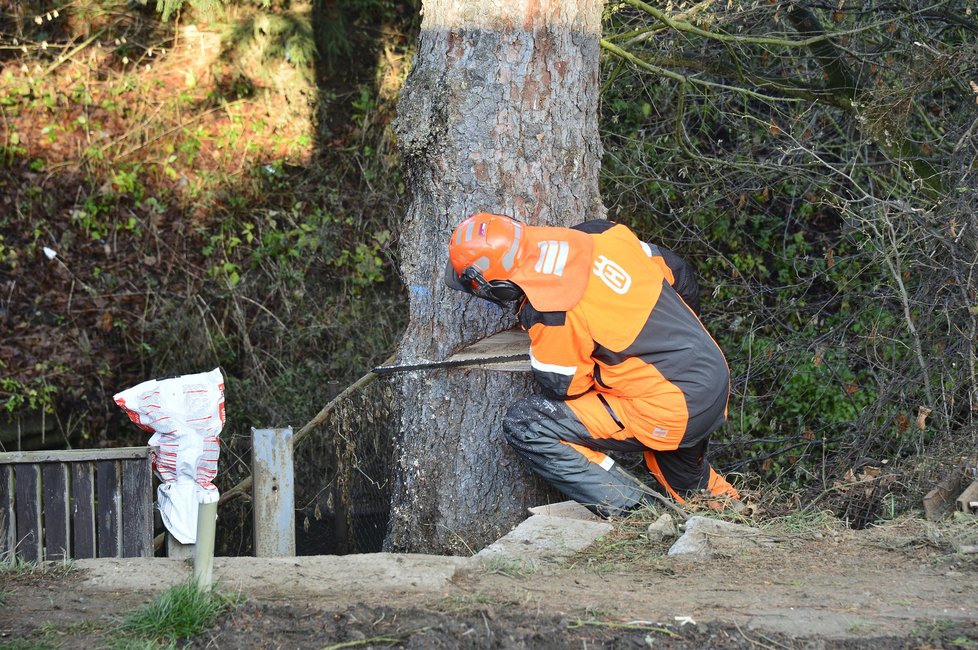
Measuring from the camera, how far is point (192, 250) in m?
8.88

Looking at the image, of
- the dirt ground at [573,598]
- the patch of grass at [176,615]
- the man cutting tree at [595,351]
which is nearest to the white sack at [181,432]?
the dirt ground at [573,598]

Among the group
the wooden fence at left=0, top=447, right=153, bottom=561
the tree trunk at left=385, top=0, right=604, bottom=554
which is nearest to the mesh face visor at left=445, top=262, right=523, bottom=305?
the tree trunk at left=385, top=0, right=604, bottom=554

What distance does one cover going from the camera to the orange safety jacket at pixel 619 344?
4164 millimetres

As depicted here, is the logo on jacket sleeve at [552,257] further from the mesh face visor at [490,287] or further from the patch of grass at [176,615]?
the patch of grass at [176,615]

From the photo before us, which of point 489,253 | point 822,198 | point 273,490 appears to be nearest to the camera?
point 489,253

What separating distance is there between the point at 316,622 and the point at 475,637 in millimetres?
505

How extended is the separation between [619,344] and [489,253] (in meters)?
0.73

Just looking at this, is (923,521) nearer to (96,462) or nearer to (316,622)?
(316,622)

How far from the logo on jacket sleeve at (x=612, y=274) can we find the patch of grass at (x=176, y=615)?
2163mm

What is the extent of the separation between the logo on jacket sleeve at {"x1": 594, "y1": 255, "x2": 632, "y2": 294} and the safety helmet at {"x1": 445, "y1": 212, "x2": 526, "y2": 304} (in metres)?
0.36

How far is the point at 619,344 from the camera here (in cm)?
425

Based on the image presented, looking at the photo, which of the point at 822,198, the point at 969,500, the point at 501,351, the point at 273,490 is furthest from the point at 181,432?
the point at 822,198

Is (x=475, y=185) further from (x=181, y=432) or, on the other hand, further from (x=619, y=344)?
(x=181, y=432)

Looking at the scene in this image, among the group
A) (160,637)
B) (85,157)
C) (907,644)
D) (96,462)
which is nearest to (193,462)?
(96,462)
